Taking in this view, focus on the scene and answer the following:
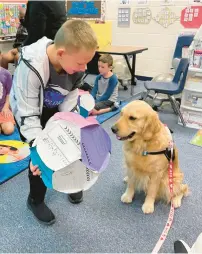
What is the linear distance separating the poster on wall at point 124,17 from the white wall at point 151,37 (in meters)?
0.07

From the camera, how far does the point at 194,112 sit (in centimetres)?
302

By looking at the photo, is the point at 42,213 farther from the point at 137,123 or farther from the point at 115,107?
the point at 115,107

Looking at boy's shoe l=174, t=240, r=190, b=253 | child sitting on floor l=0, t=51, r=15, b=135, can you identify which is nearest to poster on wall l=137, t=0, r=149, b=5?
child sitting on floor l=0, t=51, r=15, b=135

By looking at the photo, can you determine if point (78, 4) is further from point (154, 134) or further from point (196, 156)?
point (154, 134)

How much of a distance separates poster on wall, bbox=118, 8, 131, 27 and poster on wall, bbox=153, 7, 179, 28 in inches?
20.7

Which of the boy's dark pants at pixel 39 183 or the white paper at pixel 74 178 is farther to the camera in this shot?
the boy's dark pants at pixel 39 183

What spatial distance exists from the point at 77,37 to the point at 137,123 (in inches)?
27.0

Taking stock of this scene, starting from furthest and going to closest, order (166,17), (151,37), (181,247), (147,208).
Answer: (151,37) < (166,17) < (147,208) < (181,247)

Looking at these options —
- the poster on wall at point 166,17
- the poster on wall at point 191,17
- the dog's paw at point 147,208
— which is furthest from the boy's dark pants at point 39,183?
the poster on wall at point 166,17

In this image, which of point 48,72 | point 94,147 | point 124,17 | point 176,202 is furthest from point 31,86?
point 124,17

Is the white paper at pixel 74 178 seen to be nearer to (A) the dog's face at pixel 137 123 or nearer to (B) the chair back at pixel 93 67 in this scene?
(A) the dog's face at pixel 137 123

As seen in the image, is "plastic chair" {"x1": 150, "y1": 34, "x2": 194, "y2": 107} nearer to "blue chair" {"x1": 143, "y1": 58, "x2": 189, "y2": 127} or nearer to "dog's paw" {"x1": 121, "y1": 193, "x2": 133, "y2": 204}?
"blue chair" {"x1": 143, "y1": 58, "x2": 189, "y2": 127}

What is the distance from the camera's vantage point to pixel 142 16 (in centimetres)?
459

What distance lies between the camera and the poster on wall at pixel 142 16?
14.8ft
